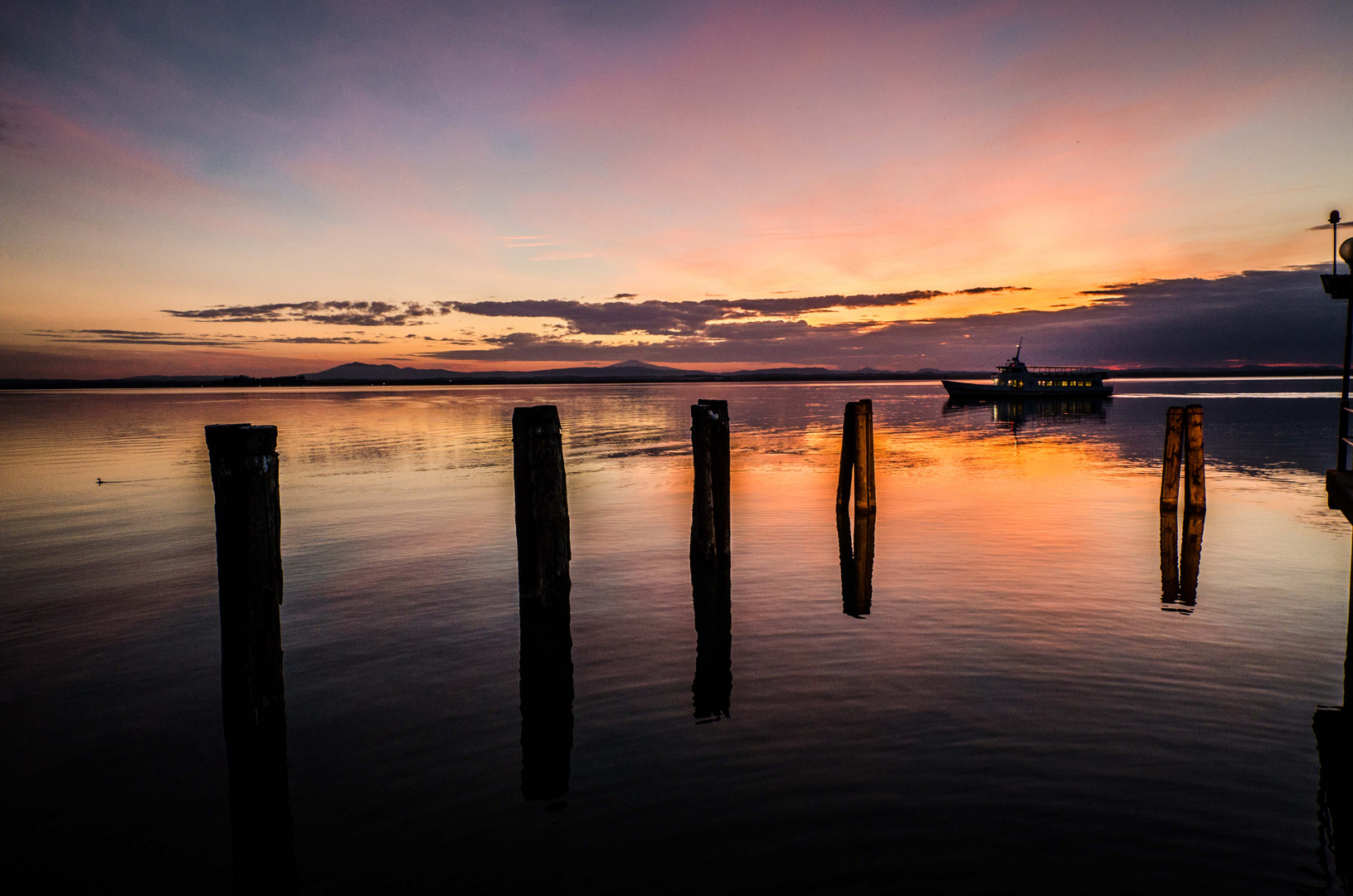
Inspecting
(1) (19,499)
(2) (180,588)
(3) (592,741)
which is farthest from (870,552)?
(1) (19,499)

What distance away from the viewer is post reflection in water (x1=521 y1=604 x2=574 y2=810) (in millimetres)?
5586

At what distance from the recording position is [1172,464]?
1608cm

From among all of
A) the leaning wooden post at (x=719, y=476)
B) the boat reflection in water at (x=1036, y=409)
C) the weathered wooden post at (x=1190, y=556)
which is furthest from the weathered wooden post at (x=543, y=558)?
the boat reflection in water at (x=1036, y=409)

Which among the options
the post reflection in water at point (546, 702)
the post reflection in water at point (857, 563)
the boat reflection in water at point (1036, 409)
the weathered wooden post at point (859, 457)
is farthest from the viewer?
the boat reflection in water at point (1036, 409)

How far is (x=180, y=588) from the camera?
36.3 ft

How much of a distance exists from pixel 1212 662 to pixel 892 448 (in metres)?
27.1

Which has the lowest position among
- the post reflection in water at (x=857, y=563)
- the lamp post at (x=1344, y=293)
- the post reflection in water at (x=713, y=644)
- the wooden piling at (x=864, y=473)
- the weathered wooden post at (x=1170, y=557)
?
the weathered wooden post at (x=1170, y=557)

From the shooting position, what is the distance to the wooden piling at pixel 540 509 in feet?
24.6

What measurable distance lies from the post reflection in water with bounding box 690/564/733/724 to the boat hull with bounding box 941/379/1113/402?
257 ft

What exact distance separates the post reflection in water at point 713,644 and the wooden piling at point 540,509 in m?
1.65

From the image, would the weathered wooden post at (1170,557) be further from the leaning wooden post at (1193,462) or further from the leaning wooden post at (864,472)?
the leaning wooden post at (864,472)

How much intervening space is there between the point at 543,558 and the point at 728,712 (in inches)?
98.3

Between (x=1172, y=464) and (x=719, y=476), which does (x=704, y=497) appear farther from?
(x=1172, y=464)

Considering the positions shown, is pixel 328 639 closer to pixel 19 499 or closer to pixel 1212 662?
pixel 1212 662
